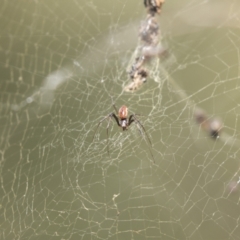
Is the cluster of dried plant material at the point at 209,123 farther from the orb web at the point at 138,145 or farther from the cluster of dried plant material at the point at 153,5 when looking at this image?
the cluster of dried plant material at the point at 153,5

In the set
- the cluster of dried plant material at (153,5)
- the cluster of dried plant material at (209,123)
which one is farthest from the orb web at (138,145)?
the cluster of dried plant material at (153,5)

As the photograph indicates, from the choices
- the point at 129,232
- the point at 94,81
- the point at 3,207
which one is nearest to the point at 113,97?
the point at 94,81

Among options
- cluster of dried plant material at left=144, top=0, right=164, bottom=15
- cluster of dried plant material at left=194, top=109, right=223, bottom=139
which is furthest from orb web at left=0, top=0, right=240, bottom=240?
cluster of dried plant material at left=144, top=0, right=164, bottom=15

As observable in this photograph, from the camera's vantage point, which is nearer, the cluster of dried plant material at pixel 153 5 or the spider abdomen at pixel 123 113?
the spider abdomen at pixel 123 113

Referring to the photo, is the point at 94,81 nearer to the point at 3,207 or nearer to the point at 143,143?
the point at 143,143

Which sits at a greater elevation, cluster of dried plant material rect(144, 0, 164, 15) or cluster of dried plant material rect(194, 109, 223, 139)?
cluster of dried plant material rect(144, 0, 164, 15)

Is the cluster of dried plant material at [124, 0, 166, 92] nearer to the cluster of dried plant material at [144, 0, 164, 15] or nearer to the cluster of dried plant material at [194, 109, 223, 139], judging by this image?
the cluster of dried plant material at [144, 0, 164, 15]
